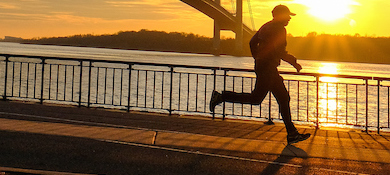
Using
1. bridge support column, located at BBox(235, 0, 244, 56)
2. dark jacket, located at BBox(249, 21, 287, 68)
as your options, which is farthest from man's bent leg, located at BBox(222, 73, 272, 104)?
bridge support column, located at BBox(235, 0, 244, 56)

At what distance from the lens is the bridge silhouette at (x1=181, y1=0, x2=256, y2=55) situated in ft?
172

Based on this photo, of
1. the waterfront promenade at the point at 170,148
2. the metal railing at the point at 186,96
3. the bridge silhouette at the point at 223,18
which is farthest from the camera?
the bridge silhouette at the point at 223,18

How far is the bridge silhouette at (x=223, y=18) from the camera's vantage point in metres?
52.3

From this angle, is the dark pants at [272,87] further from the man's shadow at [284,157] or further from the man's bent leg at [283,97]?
the man's shadow at [284,157]

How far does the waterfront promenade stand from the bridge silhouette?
42.8m

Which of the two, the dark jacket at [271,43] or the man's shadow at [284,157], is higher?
the dark jacket at [271,43]

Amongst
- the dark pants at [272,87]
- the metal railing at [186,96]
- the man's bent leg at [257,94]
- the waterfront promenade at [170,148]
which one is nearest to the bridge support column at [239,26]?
the metal railing at [186,96]

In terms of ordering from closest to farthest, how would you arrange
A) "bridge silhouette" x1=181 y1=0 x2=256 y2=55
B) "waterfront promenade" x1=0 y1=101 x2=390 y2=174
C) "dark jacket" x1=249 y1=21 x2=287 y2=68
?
"waterfront promenade" x1=0 y1=101 x2=390 y2=174 → "dark jacket" x1=249 y1=21 x2=287 y2=68 → "bridge silhouette" x1=181 y1=0 x2=256 y2=55

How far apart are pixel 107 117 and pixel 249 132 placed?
103 inches

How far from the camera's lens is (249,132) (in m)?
6.98

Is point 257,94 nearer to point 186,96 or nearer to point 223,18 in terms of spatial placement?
point 186,96

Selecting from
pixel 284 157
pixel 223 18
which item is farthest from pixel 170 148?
pixel 223 18

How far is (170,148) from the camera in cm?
522

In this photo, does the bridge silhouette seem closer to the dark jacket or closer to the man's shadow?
the dark jacket
